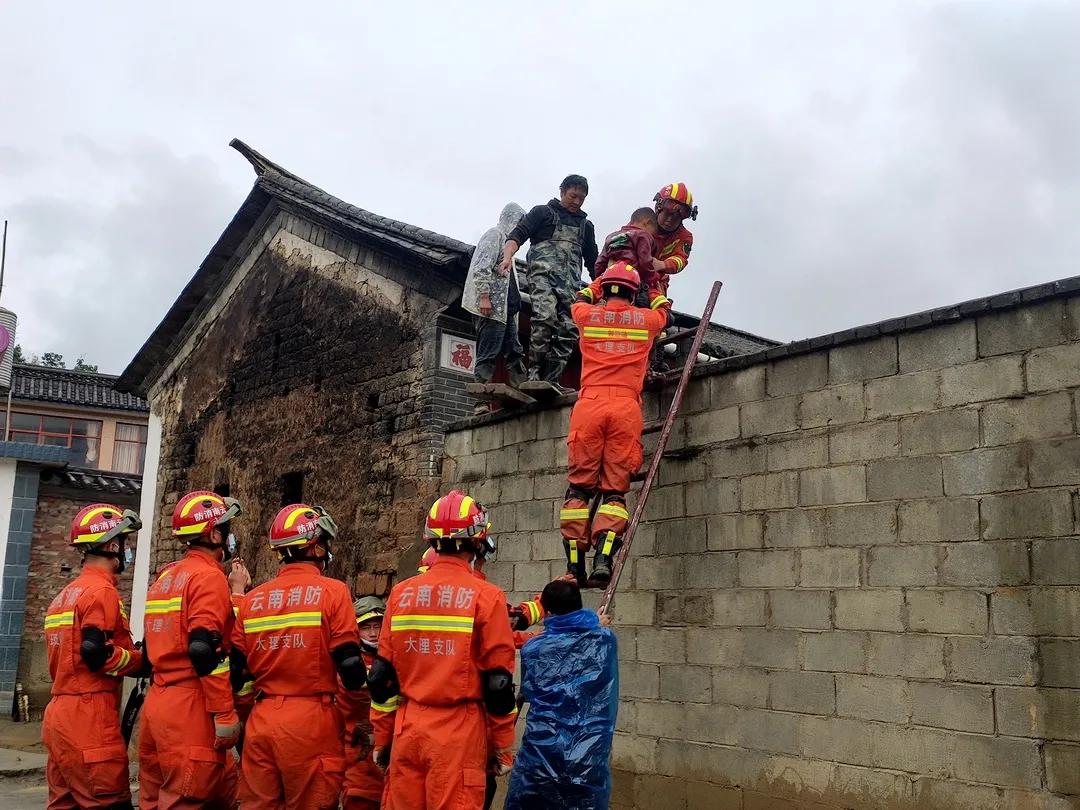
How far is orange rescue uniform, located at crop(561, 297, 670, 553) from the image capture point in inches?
238

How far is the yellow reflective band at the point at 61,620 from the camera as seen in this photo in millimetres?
5855

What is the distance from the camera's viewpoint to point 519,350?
8766mm

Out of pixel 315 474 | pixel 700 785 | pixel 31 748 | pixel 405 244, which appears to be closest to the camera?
pixel 700 785

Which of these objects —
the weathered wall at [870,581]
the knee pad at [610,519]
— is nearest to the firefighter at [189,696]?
the knee pad at [610,519]

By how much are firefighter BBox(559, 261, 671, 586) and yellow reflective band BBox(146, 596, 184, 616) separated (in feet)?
7.14

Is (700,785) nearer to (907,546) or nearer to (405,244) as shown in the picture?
(907,546)

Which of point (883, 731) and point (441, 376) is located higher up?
point (441, 376)

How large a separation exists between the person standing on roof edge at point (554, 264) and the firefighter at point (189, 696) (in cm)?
312

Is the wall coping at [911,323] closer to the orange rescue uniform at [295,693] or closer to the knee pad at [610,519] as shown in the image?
the knee pad at [610,519]

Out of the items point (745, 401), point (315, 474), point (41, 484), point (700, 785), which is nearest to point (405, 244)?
point (315, 474)

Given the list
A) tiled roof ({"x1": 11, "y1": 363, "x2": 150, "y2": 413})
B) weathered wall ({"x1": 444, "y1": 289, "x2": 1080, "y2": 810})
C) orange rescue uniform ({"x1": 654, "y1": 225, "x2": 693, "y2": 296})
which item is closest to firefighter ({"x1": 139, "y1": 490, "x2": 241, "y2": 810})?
weathered wall ({"x1": 444, "y1": 289, "x2": 1080, "y2": 810})

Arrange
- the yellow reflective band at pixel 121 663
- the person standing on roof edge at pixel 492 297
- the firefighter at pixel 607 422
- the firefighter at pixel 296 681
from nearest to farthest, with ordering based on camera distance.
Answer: the firefighter at pixel 296 681 → the yellow reflective band at pixel 121 663 → the firefighter at pixel 607 422 → the person standing on roof edge at pixel 492 297

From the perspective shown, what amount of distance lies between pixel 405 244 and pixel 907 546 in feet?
18.5

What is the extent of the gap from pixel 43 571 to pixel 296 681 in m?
13.6
